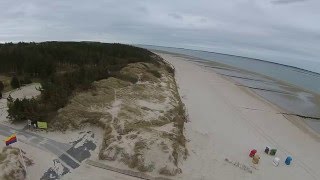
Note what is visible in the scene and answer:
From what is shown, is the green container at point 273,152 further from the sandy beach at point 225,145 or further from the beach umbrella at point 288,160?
the beach umbrella at point 288,160

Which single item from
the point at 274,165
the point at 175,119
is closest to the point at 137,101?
the point at 175,119

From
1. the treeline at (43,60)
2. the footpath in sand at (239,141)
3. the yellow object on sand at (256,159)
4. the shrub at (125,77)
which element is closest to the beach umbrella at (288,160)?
the footpath in sand at (239,141)

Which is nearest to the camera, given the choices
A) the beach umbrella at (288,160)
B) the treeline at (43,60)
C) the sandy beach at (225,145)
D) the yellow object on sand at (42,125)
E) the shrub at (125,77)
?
the sandy beach at (225,145)

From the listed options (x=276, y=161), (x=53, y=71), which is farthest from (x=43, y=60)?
(x=276, y=161)

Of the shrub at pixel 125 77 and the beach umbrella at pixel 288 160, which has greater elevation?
the shrub at pixel 125 77

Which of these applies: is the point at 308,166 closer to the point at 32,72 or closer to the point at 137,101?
the point at 137,101
